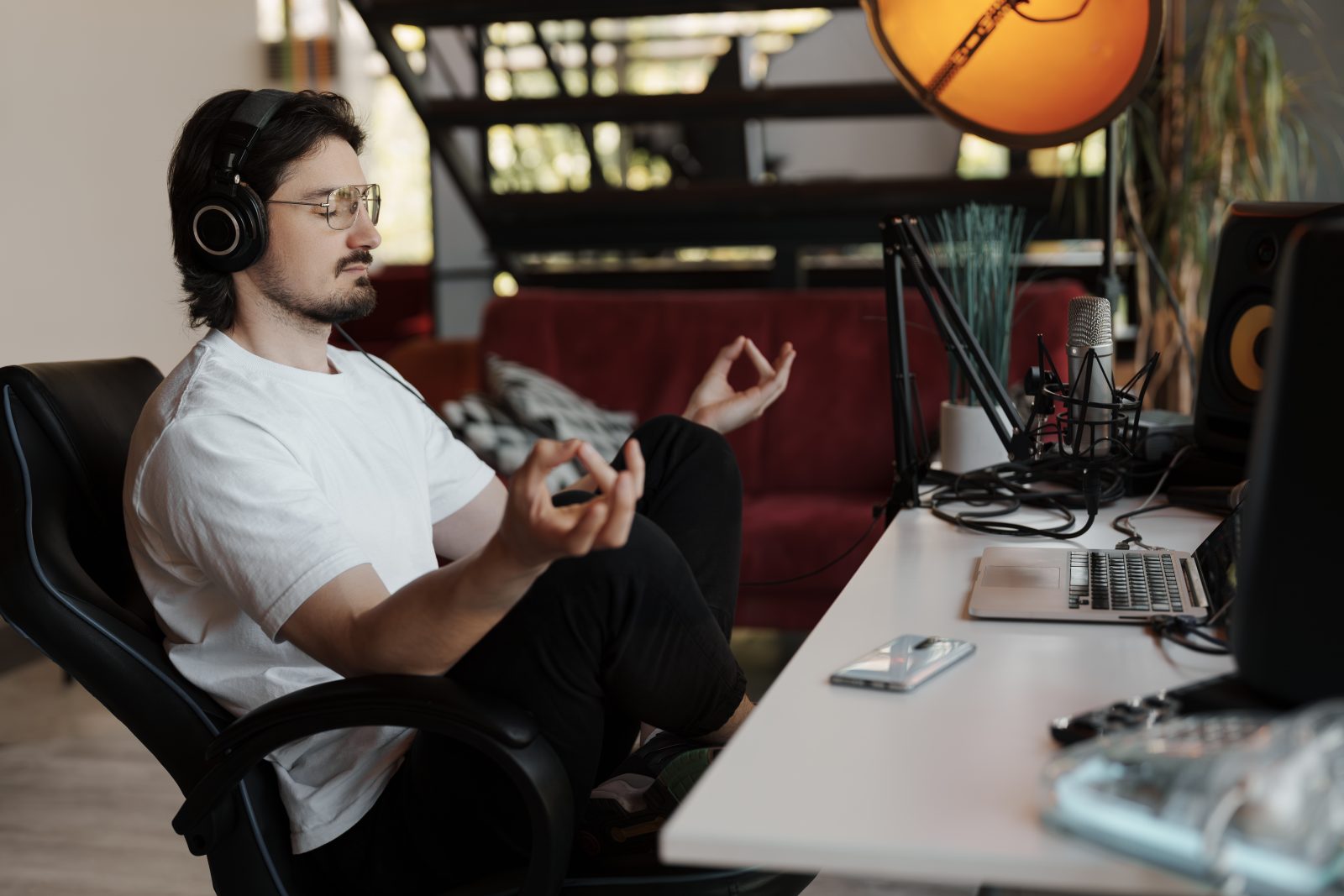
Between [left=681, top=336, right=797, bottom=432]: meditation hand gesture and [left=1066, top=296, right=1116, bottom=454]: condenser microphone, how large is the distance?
0.35 meters

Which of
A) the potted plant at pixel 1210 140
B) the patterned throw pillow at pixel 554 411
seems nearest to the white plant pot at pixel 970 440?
the patterned throw pillow at pixel 554 411

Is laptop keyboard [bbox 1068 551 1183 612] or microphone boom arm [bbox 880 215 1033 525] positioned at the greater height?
microphone boom arm [bbox 880 215 1033 525]

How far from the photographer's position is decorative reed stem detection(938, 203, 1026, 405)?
6.73 feet

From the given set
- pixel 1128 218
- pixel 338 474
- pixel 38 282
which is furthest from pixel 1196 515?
pixel 38 282

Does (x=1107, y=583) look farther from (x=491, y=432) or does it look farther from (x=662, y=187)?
(x=662, y=187)

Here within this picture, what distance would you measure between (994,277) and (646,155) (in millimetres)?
2853

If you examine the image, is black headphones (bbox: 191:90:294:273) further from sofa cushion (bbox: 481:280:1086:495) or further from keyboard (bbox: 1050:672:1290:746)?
sofa cushion (bbox: 481:280:1086:495)

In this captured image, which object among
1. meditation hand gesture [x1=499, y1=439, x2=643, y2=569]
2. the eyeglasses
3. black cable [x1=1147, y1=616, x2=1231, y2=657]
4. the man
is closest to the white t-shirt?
the man

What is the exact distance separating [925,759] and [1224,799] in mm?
218

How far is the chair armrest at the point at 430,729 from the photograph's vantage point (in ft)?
3.64

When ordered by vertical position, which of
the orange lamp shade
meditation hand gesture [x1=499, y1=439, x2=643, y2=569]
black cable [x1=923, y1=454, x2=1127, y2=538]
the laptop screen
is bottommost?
black cable [x1=923, y1=454, x2=1127, y2=538]

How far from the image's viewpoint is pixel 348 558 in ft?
3.96

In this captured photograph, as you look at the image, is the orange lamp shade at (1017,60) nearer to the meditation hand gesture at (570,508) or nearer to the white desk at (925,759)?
the white desk at (925,759)

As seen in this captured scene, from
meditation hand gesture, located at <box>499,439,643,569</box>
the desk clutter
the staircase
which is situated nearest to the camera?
the desk clutter
